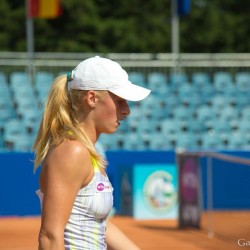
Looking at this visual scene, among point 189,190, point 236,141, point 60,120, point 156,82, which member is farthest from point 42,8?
point 60,120

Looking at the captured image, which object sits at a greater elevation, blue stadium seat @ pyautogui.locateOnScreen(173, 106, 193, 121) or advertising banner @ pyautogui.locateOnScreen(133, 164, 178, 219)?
blue stadium seat @ pyautogui.locateOnScreen(173, 106, 193, 121)

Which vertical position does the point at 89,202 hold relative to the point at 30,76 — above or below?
below

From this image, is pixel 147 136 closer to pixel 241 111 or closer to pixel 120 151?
pixel 120 151

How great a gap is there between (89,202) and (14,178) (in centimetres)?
1171

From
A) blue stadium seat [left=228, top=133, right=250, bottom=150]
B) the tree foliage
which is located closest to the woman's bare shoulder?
blue stadium seat [left=228, top=133, right=250, bottom=150]

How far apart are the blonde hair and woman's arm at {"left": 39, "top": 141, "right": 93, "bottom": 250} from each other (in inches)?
4.3

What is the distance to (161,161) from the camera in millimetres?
15133

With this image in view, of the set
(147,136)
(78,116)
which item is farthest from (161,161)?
(78,116)

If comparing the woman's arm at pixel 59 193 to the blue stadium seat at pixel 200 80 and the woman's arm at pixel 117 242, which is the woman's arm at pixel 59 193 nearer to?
the woman's arm at pixel 117 242

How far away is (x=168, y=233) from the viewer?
12773 mm

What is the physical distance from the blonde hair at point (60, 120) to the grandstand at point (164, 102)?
12.7m

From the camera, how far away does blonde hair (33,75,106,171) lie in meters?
3.19

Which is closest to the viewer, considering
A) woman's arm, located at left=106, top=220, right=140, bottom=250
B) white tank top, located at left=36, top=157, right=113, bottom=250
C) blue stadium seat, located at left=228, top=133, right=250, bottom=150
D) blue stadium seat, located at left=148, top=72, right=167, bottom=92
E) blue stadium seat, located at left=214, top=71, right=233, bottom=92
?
white tank top, located at left=36, top=157, right=113, bottom=250

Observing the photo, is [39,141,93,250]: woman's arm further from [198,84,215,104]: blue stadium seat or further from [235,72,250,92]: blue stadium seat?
[235,72,250,92]: blue stadium seat
